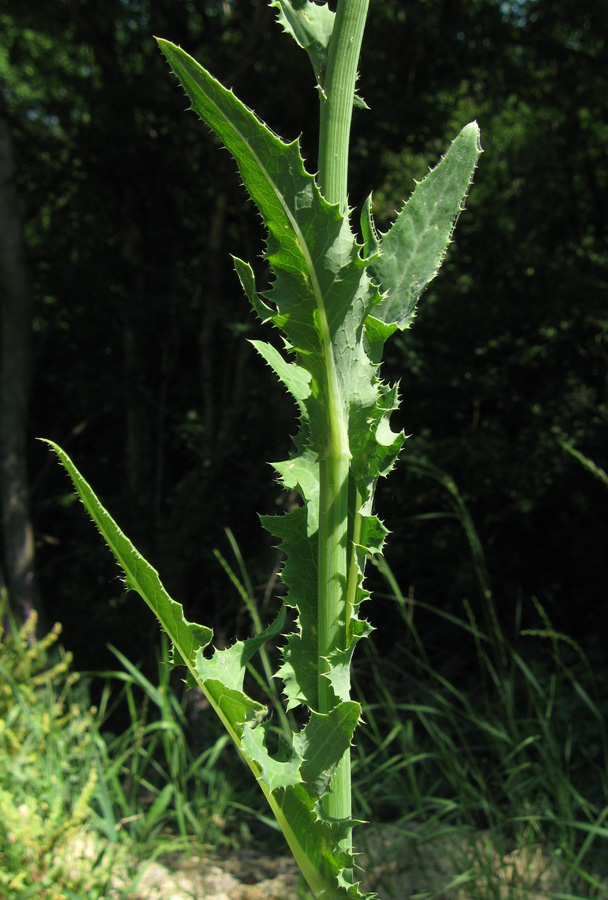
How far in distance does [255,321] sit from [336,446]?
465cm

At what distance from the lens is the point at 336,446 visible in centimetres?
68

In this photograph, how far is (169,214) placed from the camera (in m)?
6.13

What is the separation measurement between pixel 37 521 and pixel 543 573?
4147 millimetres

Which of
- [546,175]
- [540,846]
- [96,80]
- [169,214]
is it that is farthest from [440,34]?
[540,846]

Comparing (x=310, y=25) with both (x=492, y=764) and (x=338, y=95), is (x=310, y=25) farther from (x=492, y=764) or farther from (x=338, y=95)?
(x=492, y=764)

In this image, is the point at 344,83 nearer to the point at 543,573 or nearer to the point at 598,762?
the point at 598,762

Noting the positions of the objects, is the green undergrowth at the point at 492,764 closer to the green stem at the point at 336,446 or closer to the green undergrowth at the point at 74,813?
the green undergrowth at the point at 74,813

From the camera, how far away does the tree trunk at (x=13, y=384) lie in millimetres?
5660

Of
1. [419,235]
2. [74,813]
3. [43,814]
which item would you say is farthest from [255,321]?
[419,235]

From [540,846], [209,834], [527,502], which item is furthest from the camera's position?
[527,502]

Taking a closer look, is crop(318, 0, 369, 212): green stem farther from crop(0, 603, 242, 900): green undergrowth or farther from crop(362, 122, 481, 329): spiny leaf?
crop(0, 603, 242, 900): green undergrowth

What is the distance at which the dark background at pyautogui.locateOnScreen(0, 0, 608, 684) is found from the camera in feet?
15.4

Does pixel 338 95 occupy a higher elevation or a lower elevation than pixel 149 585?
higher

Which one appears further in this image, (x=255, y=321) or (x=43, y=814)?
(x=255, y=321)
